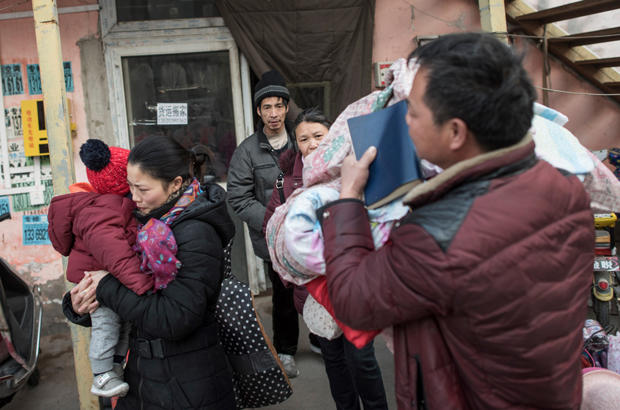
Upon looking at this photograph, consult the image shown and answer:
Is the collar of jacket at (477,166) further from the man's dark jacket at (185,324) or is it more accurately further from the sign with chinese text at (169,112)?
the sign with chinese text at (169,112)

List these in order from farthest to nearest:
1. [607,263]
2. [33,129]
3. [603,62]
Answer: [603,62], [33,129], [607,263]

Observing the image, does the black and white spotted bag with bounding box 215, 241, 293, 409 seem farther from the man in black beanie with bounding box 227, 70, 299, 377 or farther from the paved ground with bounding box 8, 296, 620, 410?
the man in black beanie with bounding box 227, 70, 299, 377

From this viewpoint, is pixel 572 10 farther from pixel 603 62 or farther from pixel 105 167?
pixel 105 167

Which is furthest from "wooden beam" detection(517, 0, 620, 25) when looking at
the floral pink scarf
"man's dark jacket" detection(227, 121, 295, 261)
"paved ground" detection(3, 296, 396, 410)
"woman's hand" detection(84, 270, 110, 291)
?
"woman's hand" detection(84, 270, 110, 291)

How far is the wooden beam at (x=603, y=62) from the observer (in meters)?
4.12

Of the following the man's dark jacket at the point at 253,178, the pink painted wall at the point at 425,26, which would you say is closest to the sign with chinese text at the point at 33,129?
the man's dark jacket at the point at 253,178

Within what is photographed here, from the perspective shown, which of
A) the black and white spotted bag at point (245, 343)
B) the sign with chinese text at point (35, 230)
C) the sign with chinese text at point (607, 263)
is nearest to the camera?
the black and white spotted bag at point (245, 343)

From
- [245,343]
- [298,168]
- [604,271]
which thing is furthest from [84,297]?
[604,271]

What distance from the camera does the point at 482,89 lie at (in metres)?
0.87

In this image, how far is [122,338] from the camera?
1.96 meters

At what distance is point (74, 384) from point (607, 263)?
430 centimetres

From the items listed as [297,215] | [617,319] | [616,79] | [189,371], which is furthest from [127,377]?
[616,79]

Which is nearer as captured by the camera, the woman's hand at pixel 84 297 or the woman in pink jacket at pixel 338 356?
the woman's hand at pixel 84 297

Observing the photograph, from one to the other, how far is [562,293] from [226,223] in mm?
1291
